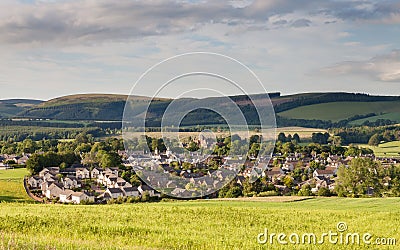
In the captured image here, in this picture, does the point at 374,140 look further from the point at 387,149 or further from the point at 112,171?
the point at 112,171

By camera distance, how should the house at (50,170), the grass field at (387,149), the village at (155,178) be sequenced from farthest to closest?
the grass field at (387,149) < the house at (50,170) < the village at (155,178)

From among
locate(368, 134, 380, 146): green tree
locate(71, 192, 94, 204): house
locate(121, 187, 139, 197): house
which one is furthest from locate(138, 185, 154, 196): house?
locate(368, 134, 380, 146): green tree

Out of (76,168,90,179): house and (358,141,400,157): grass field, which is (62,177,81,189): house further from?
(358,141,400,157): grass field

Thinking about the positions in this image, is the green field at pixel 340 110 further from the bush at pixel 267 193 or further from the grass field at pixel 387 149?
the bush at pixel 267 193

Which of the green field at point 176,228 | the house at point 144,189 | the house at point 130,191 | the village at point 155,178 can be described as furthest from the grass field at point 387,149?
the green field at point 176,228

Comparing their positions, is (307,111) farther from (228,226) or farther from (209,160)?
(228,226)

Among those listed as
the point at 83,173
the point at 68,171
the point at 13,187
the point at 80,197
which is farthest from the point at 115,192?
the point at 68,171
